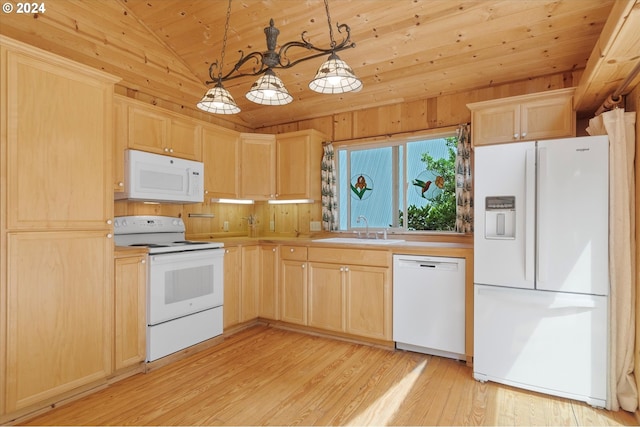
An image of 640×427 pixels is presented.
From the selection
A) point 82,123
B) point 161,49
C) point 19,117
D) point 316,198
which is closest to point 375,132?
point 316,198

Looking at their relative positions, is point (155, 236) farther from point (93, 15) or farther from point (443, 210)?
point (443, 210)

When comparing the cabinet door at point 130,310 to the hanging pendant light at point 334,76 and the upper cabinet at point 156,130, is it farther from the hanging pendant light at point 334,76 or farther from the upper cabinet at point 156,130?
the hanging pendant light at point 334,76

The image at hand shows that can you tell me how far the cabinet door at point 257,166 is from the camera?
4.21 metres

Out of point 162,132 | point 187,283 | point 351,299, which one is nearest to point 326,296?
point 351,299

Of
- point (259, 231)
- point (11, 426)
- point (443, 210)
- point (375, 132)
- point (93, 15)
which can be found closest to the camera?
point (11, 426)

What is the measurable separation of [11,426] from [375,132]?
3780 mm

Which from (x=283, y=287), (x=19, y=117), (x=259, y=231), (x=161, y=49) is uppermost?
(x=161, y=49)

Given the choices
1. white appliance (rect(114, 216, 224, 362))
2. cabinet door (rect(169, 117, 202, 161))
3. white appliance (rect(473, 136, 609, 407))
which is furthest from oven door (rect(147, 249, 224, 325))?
white appliance (rect(473, 136, 609, 407))

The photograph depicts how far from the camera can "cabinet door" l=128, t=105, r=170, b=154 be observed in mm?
3066

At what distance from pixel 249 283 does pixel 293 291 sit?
1.66ft

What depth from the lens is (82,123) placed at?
238cm

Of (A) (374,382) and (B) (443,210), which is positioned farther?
(B) (443,210)

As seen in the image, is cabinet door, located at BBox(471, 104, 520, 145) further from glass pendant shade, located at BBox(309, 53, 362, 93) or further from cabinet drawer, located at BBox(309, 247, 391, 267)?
glass pendant shade, located at BBox(309, 53, 362, 93)

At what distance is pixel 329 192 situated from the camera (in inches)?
166
